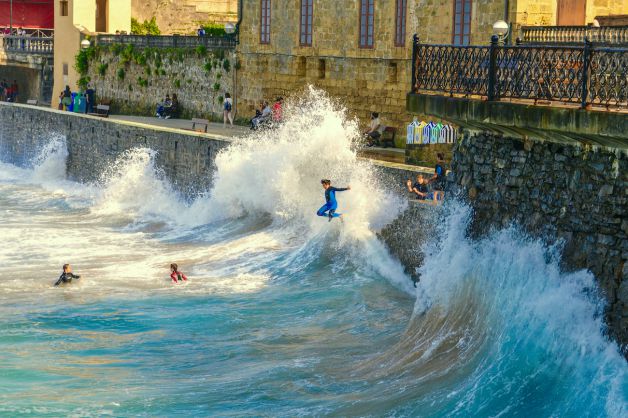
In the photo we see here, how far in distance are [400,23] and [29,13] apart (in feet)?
102

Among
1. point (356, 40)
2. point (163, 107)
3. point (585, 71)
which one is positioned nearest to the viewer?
point (585, 71)

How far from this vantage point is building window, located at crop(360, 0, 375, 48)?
28.0 meters

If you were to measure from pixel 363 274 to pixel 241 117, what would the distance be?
47.2ft

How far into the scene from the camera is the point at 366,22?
28.2m

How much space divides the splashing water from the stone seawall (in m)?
1.21

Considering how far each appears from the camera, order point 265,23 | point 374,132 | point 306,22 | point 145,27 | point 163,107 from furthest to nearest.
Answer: point 145,27 → point 163,107 → point 265,23 → point 306,22 → point 374,132

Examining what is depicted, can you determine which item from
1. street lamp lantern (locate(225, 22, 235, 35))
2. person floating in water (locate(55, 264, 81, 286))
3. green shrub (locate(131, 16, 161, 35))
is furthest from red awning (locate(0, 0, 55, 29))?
person floating in water (locate(55, 264, 81, 286))

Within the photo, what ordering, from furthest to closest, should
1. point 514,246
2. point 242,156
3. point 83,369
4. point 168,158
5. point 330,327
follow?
point 168,158 → point 242,156 → point 330,327 → point 83,369 → point 514,246

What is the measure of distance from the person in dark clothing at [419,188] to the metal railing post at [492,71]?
223 inches

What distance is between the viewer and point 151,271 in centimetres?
2067

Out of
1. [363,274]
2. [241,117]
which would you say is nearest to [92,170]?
[241,117]

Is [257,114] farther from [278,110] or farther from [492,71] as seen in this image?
[492,71]

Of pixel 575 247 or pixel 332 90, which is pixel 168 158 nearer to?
pixel 332 90

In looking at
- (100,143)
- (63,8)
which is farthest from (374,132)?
(63,8)
